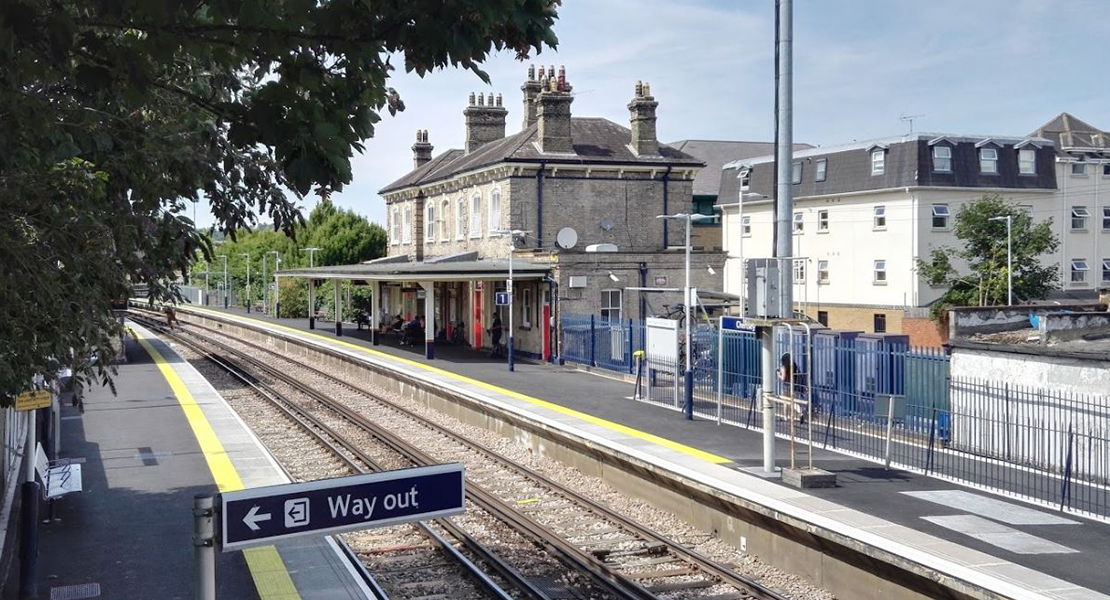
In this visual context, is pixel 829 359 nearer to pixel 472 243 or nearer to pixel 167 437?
pixel 167 437

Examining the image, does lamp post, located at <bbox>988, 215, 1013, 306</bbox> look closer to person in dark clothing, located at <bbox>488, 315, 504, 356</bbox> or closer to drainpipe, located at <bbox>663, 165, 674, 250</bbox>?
drainpipe, located at <bbox>663, 165, 674, 250</bbox>

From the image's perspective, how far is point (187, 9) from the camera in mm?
5117

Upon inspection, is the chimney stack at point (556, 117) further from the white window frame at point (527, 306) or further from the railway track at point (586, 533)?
the railway track at point (586, 533)

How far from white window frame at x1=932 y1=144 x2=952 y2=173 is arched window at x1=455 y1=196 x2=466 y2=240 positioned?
20.5m

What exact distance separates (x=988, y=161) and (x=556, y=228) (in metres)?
22.2

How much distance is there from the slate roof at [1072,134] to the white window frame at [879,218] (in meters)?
12.6

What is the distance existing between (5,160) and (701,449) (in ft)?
40.4

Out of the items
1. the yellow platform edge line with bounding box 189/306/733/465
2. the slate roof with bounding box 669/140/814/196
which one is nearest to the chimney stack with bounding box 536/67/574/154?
the yellow platform edge line with bounding box 189/306/733/465

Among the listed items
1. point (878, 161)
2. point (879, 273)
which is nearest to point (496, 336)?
point (879, 273)

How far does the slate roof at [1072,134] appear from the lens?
54.5 meters

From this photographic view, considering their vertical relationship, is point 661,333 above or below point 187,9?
below

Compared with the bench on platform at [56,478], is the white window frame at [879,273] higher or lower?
higher

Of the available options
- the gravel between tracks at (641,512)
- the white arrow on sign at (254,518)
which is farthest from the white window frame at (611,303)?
the white arrow on sign at (254,518)

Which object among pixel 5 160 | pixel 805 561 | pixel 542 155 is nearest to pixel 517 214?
pixel 542 155
